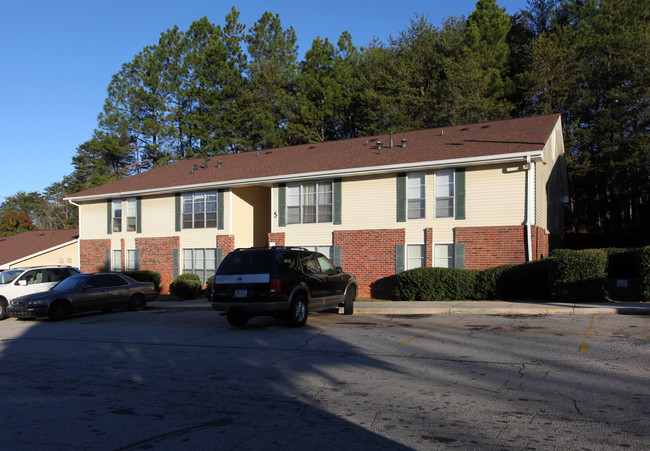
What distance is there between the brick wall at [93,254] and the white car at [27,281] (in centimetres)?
824

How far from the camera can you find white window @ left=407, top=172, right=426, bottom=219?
20266mm

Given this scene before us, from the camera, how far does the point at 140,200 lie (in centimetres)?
2722

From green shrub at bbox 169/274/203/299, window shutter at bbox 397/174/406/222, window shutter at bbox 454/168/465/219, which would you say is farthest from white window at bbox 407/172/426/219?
green shrub at bbox 169/274/203/299

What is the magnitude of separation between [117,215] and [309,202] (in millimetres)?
11392

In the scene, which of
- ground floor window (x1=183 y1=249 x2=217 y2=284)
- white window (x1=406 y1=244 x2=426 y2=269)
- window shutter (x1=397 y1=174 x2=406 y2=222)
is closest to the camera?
white window (x1=406 y1=244 x2=426 y2=269)

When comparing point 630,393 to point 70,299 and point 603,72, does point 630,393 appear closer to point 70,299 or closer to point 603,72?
point 70,299

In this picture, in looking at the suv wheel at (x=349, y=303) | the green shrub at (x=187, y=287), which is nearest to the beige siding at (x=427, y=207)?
the green shrub at (x=187, y=287)

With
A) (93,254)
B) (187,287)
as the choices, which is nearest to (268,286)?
(187,287)

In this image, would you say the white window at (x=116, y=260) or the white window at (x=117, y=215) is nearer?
the white window at (x=116, y=260)

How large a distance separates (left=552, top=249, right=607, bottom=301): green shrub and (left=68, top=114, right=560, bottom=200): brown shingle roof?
15.3ft

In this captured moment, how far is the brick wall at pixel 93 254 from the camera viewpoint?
28.4 metres

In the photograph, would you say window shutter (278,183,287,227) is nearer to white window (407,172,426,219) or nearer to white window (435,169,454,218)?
white window (407,172,426,219)

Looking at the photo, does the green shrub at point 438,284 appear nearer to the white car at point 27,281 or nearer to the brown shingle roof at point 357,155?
the brown shingle roof at point 357,155

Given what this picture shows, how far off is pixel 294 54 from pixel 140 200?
25.2 m
